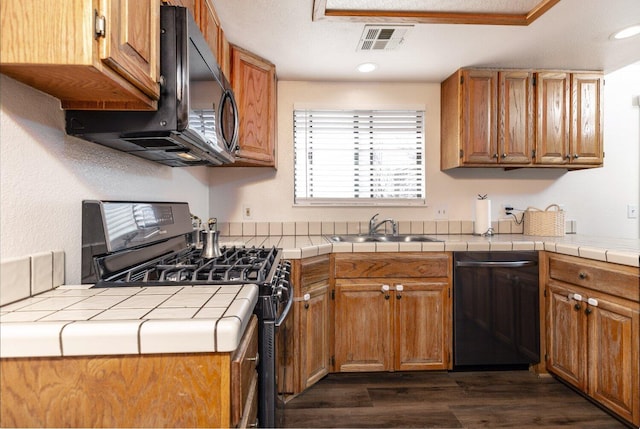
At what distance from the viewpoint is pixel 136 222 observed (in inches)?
54.4

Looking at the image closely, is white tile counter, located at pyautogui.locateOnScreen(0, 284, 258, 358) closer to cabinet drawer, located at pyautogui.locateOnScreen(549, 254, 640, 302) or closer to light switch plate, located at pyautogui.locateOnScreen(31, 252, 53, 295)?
light switch plate, located at pyautogui.locateOnScreen(31, 252, 53, 295)

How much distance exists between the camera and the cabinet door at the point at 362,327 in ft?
7.12

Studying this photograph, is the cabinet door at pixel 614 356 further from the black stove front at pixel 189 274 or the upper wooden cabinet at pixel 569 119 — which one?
the black stove front at pixel 189 274

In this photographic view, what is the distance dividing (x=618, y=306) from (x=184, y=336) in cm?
205

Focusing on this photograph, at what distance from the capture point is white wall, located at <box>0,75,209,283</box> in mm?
895

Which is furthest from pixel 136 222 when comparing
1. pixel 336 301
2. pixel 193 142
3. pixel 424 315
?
pixel 424 315

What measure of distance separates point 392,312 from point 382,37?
168 centimetres

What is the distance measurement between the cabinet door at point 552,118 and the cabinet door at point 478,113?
13.6 inches

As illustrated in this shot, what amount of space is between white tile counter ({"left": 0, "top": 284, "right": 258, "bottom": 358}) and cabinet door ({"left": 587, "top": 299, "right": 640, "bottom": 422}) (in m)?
1.90

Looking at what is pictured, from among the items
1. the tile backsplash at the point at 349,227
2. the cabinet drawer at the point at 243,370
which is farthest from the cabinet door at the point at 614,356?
the cabinet drawer at the point at 243,370

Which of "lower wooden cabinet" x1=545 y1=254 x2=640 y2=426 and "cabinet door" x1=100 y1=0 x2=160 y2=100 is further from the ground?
"cabinet door" x1=100 y1=0 x2=160 y2=100

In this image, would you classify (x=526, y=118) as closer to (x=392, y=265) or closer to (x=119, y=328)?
(x=392, y=265)

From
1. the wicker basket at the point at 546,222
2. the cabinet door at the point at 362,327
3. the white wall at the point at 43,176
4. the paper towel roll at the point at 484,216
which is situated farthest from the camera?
the paper towel roll at the point at 484,216

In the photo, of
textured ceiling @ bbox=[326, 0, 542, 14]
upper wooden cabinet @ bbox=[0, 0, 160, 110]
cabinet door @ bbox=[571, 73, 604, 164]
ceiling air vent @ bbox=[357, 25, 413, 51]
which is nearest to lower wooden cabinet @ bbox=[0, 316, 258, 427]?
upper wooden cabinet @ bbox=[0, 0, 160, 110]
